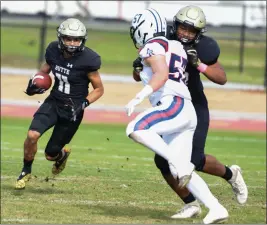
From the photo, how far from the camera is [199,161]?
25.1ft

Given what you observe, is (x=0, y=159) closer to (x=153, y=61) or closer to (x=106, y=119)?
(x=153, y=61)

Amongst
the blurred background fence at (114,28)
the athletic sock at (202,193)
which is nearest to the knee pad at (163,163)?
the athletic sock at (202,193)

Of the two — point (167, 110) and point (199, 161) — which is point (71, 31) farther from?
point (199, 161)

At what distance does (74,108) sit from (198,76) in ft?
5.53

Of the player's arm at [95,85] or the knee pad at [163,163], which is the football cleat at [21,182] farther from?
the knee pad at [163,163]

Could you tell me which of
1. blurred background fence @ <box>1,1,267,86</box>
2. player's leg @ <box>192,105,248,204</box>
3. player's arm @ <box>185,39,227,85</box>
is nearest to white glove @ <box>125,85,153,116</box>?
player's arm @ <box>185,39,227,85</box>

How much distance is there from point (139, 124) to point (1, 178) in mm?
3186

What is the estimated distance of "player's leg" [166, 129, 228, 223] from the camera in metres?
7.15

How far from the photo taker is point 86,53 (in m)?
8.82

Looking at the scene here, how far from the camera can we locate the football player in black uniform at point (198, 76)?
729 cm

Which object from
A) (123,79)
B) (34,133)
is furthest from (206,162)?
(123,79)

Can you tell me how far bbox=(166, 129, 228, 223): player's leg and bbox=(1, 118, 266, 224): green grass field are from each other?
45 cm

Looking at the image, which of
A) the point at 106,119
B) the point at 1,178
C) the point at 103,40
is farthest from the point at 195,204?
the point at 103,40

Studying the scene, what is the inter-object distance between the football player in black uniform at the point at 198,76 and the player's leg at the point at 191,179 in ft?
1.10
